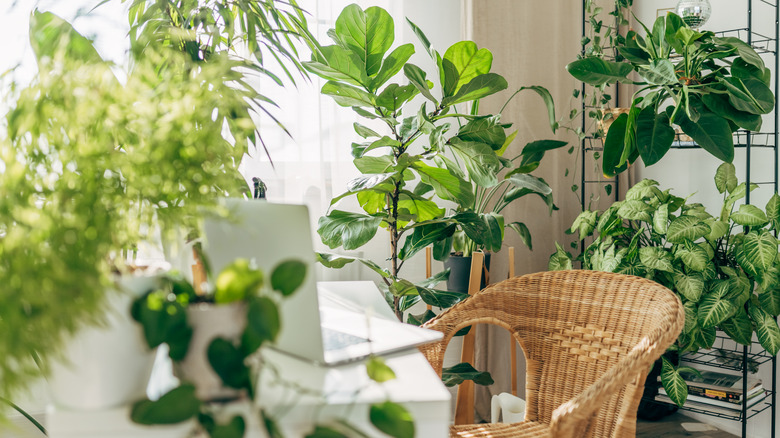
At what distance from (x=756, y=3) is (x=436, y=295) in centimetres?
186

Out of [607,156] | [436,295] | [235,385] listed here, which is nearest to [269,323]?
[235,385]

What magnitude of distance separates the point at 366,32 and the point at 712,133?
1187 millimetres

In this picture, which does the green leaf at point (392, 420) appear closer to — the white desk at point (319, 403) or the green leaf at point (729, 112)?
the white desk at point (319, 403)

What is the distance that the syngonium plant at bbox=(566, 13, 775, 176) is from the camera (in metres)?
1.95

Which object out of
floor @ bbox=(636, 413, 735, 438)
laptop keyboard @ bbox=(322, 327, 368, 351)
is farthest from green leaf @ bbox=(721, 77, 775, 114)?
laptop keyboard @ bbox=(322, 327, 368, 351)

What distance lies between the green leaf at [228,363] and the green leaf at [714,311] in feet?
6.32

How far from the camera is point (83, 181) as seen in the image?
0.56m

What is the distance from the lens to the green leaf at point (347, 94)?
70.1 inches

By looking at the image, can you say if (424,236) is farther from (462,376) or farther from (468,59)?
(468,59)

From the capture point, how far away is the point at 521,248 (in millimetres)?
2752

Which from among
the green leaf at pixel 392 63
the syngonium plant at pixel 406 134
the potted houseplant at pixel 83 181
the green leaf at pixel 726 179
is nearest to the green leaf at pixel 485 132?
the syngonium plant at pixel 406 134

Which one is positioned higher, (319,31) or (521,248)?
(319,31)

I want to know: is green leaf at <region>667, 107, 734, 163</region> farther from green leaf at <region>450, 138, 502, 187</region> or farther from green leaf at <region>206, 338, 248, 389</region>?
green leaf at <region>206, 338, 248, 389</region>

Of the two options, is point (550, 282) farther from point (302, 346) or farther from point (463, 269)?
point (302, 346)
